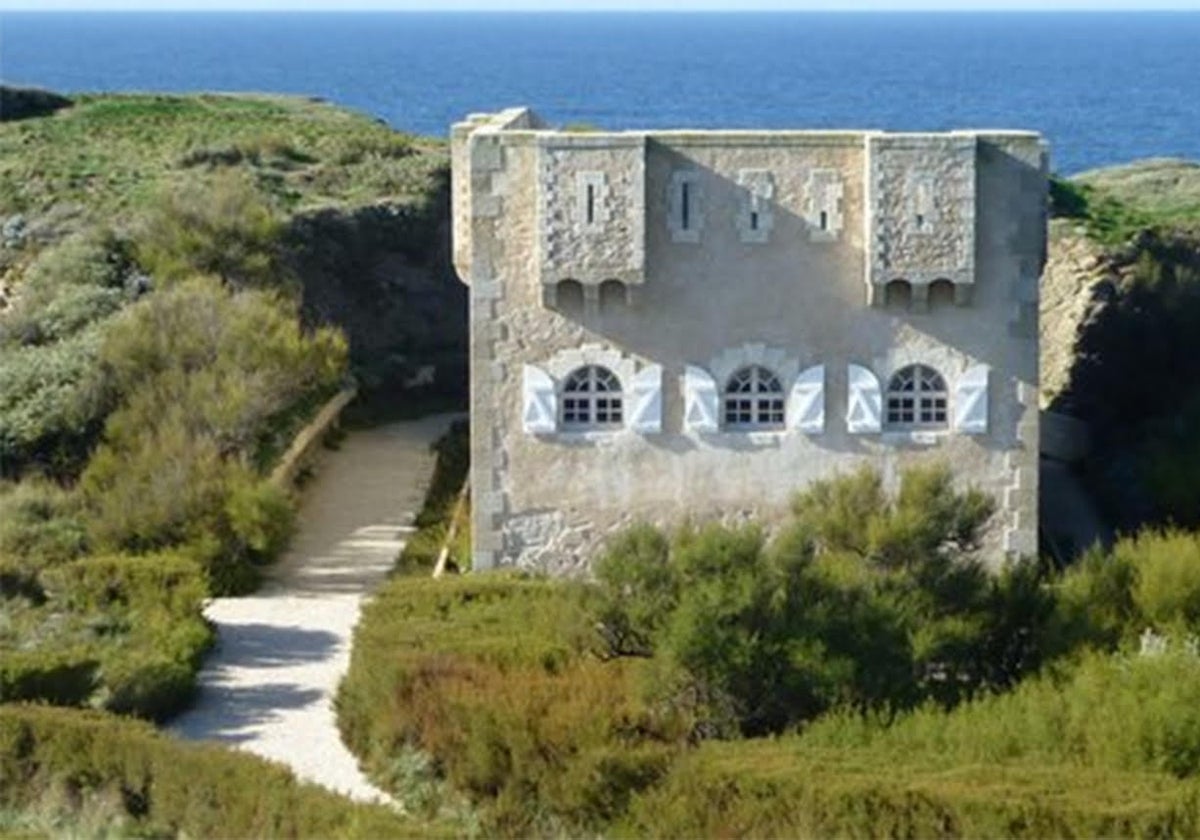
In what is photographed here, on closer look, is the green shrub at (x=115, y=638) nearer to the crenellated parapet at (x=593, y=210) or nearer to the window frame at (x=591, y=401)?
the window frame at (x=591, y=401)

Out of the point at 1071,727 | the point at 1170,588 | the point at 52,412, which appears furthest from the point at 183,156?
the point at 1071,727

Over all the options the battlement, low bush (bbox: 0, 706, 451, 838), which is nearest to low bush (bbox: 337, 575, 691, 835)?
low bush (bbox: 0, 706, 451, 838)

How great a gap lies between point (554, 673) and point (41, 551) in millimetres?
7347

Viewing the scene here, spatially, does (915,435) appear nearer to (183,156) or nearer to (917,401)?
(917,401)

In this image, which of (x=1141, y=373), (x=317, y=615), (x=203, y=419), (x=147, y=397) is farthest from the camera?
(x=1141, y=373)

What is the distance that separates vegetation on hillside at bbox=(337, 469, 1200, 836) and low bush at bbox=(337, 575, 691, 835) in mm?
22

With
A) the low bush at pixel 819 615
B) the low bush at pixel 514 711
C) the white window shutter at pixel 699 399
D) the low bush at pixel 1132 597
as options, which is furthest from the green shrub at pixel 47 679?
the low bush at pixel 1132 597

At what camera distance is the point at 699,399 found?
25781mm

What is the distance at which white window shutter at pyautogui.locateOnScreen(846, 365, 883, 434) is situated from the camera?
25.8 m

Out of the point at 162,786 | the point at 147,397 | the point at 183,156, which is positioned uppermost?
the point at 183,156

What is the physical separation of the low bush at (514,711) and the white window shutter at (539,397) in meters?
2.75

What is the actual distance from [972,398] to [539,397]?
4.37m

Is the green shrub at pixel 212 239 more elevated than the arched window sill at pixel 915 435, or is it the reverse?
the green shrub at pixel 212 239

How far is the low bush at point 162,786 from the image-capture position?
17391 millimetres
